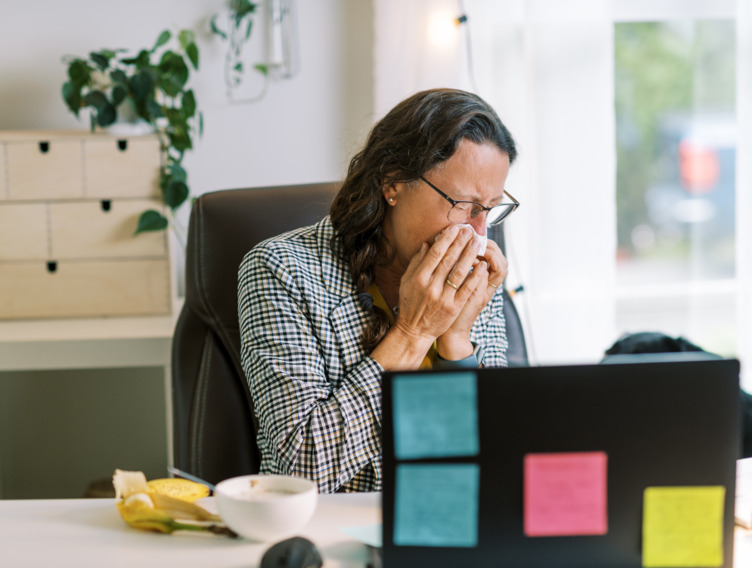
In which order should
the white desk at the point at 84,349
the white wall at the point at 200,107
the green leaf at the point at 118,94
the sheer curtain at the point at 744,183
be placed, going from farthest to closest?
the sheer curtain at the point at 744,183 < the white wall at the point at 200,107 < the green leaf at the point at 118,94 < the white desk at the point at 84,349

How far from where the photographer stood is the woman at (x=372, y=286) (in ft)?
3.67

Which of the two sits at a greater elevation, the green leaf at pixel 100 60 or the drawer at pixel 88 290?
the green leaf at pixel 100 60

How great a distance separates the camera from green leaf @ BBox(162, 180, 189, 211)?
1.91m

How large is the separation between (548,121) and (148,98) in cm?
113

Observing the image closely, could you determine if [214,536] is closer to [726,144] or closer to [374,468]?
[374,468]

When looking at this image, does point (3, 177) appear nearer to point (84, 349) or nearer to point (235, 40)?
point (84, 349)

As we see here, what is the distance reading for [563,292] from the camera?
2.37 meters

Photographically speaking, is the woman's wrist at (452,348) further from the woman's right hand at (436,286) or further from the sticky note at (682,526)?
the sticky note at (682,526)

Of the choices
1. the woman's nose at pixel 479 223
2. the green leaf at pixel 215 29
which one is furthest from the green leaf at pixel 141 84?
the woman's nose at pixel 479 223

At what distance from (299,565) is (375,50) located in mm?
1765

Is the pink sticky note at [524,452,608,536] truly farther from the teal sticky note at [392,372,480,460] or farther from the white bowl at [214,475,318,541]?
the white bowl at [214,475,318,541]

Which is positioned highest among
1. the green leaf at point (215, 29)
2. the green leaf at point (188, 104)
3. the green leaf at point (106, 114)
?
the green leaf at point (215, 29)

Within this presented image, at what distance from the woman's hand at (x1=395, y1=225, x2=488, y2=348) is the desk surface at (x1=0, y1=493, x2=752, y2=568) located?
0.40 m

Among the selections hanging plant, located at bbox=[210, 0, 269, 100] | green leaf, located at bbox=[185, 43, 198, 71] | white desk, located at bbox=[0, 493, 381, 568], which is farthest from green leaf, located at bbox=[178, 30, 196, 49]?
white desk, located at bbox=[0, 493, 381, 568]
